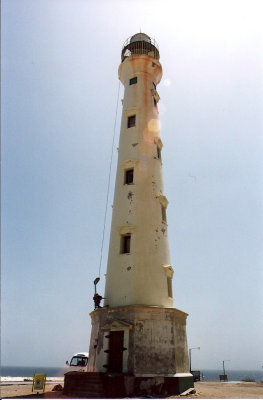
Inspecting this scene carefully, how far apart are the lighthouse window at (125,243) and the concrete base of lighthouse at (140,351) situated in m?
3.83

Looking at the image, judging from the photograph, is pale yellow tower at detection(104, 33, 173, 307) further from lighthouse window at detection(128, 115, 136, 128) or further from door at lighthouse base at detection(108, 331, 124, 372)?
door at lighthouse base at detection(108, 331, 124, 372)

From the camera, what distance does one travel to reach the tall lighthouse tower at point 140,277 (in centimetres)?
1667

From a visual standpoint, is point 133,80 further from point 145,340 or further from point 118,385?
point 118,385

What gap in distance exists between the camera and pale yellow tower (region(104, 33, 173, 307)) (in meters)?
19.2

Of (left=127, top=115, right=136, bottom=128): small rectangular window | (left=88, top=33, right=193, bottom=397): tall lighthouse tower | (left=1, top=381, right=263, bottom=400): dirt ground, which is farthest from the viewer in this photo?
(left=127, top=115, right=136, bottom=128): small rectangular window

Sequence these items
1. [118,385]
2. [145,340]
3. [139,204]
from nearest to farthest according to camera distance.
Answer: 1. [118,385]
2. [145,340]
3. [139,204]

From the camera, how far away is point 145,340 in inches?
672

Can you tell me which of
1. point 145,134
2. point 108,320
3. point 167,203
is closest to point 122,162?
point 145,134

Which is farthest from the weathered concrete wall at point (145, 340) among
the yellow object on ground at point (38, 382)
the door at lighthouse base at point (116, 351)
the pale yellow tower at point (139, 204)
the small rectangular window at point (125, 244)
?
the small rectangular window at point (125, 244)

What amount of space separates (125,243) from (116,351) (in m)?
6.56

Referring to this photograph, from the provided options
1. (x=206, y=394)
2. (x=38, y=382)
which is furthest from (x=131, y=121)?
(x=38, y=382)

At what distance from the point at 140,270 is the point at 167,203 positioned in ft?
19.7

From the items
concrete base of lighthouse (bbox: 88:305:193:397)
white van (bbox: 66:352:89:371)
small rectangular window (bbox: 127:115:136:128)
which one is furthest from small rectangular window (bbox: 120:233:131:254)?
white van (bbox: 66:352:89:371)

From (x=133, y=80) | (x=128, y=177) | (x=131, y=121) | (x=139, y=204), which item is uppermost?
(x=133, y=80)
